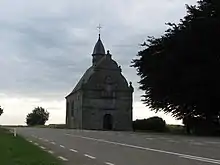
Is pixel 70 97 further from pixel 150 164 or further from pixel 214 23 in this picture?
pixel 150 164

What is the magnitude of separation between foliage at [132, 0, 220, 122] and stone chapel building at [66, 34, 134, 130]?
169 ft

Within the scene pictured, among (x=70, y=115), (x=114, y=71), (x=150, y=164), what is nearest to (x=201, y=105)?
(x=150, y=164)

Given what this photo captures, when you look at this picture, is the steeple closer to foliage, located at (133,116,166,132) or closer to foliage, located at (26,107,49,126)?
foliage, located at (26,107,49,126)

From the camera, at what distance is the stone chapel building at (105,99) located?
10044cm

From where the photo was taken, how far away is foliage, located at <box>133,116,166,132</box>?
76.3 meters

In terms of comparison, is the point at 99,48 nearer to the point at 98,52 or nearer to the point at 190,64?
the point at 98,52

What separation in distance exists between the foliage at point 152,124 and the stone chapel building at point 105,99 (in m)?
17.5

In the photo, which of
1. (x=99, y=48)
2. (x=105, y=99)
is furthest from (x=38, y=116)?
(x=105, y=99)

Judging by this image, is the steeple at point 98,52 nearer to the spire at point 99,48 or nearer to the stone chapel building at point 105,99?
the spire at point 99,48

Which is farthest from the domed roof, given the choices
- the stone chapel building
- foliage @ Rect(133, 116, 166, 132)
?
foliage @ Rect(133, 116, 166, 132)

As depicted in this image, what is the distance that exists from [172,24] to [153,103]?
7919mm

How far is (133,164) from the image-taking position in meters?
15.9

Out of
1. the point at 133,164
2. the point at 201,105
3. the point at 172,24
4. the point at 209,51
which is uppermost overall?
the point at 172,24

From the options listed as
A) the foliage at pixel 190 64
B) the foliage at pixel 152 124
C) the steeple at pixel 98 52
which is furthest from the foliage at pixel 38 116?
the foliage at pixel 190 64
